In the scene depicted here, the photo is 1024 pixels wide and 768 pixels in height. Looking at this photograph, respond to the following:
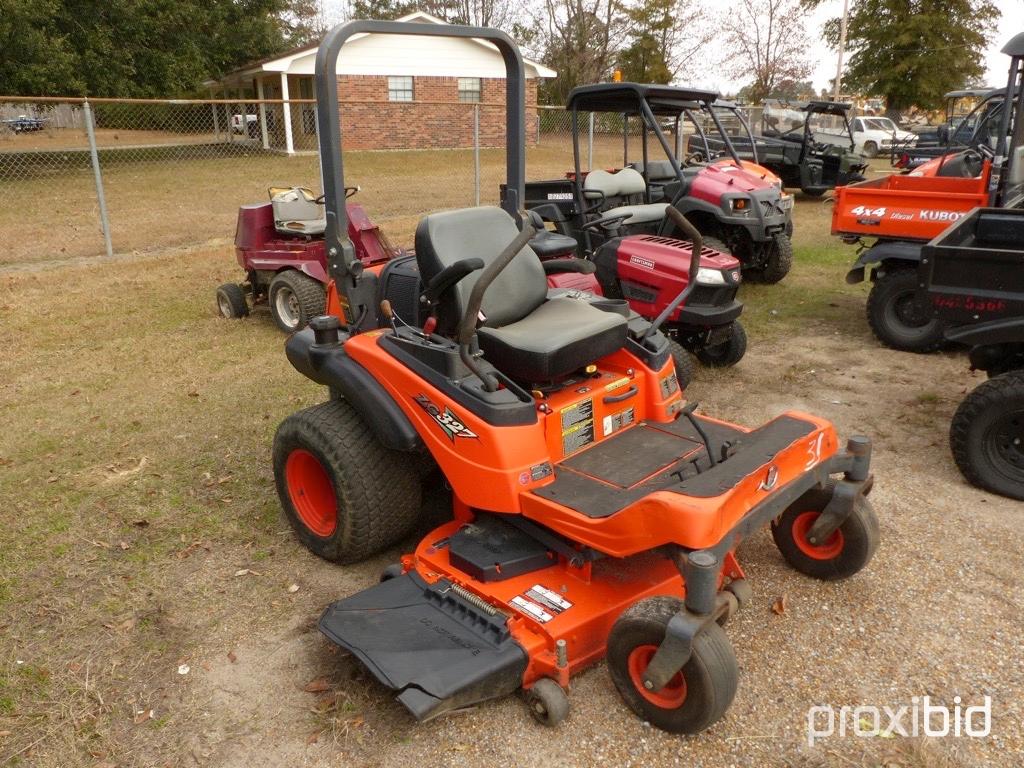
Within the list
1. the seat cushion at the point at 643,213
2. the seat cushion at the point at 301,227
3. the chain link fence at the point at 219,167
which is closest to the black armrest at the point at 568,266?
the seat cushion at the point at 643,213

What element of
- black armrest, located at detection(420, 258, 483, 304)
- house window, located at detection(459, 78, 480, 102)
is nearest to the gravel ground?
black armrest, located at detection(420, 258, 483, 304)

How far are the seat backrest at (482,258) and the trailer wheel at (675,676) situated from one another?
138 centimetres

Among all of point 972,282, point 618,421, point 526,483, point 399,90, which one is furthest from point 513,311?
point 399,90

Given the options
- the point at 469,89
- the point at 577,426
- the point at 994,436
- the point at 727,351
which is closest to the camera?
the point at 577,426

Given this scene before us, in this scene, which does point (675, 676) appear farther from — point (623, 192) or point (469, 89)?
point (469, 89)

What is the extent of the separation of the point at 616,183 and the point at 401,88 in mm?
18117

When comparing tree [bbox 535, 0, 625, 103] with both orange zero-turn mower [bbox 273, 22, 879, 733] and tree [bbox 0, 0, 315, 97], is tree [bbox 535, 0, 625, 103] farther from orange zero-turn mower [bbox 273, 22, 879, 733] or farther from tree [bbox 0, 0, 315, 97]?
orange zero-turn mower [bbox 273, 22, 879, 733]

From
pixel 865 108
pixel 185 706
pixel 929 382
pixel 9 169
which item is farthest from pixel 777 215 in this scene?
pixel 865 108

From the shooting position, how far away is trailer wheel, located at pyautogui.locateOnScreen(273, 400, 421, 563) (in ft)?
11.1

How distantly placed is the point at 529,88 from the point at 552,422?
23414mm

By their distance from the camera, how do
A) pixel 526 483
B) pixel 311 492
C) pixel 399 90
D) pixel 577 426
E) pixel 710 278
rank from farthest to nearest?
pixel 399 90 < pixel 710 278 < pixel 311 492 < pixel 577 426 < pixel 526 483

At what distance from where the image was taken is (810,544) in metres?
3.41

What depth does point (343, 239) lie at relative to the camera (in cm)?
341

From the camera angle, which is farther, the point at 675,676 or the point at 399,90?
the point at 399,90
